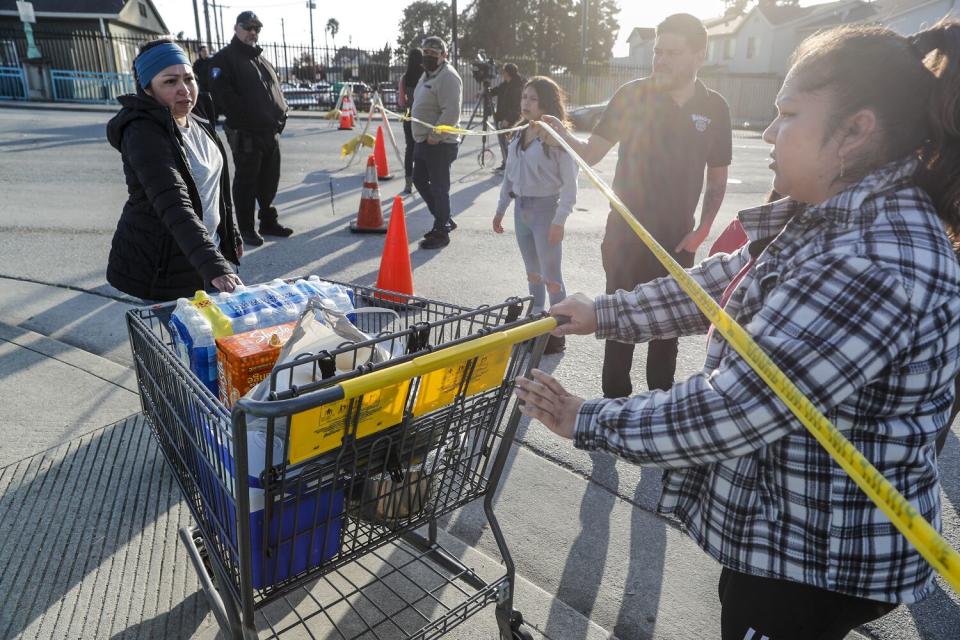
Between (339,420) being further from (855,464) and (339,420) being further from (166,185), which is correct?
(166,185)

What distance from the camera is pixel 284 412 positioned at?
132 centimetres

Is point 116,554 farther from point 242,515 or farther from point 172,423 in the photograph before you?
point 242,515

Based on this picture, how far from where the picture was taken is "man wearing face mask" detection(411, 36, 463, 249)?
7.32 meters

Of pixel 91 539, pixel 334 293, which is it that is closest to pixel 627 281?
pixel 334 293

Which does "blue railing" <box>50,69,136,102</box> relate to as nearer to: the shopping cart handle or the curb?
the curb

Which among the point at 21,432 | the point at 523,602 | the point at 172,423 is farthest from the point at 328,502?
the point at 21,432

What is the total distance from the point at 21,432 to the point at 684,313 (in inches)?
135

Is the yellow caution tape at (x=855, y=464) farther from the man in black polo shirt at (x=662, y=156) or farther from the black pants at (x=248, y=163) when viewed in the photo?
the black pants at (x=248, y=163)

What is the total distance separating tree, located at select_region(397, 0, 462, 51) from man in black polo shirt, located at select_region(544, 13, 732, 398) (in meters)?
70.9

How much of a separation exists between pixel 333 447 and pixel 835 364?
1.10 m

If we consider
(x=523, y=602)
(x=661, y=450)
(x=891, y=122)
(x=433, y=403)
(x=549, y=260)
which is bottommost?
(x=523, y=602)

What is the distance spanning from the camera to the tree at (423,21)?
70.1 meters

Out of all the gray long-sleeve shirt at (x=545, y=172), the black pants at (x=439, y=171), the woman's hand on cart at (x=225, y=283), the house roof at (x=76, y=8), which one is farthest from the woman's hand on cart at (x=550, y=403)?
the house roof at (x=76, y=8)

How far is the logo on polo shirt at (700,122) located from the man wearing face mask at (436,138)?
4.12 m
